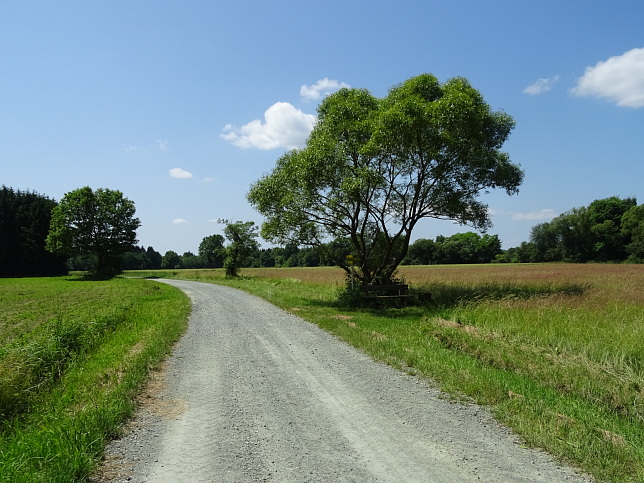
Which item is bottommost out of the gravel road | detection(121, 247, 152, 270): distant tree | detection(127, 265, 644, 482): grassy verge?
the gravel road

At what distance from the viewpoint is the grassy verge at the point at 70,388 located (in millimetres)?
4203

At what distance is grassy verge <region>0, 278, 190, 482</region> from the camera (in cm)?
420

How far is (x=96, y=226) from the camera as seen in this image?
63688mm

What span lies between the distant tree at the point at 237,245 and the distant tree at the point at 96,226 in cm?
2089

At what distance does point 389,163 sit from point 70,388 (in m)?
16.2

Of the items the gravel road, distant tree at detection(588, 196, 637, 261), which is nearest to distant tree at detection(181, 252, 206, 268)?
distant tree at detection(588, 196, 637, 261)

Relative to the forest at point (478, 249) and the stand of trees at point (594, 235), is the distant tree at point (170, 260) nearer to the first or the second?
the forest at point (478, 249)

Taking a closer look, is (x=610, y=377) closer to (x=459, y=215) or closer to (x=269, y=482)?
(x=269, y=482)

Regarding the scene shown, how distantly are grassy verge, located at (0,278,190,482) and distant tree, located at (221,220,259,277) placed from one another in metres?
39.1

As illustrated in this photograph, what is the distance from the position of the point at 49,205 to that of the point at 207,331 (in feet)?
240

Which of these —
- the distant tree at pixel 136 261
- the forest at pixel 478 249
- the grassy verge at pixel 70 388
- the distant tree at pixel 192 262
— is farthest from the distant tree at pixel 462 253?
the grassy verge at pixel 70 388

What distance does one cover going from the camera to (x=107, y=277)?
61.4 meters

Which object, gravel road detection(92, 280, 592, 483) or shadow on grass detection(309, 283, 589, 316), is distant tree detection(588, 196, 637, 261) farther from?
gravel road detection(92, 280, 592, 483)

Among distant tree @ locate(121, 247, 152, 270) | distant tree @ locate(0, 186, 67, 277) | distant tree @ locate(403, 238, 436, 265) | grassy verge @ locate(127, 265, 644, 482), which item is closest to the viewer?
grassy verge @ locate(127, 265, 644, 482)
